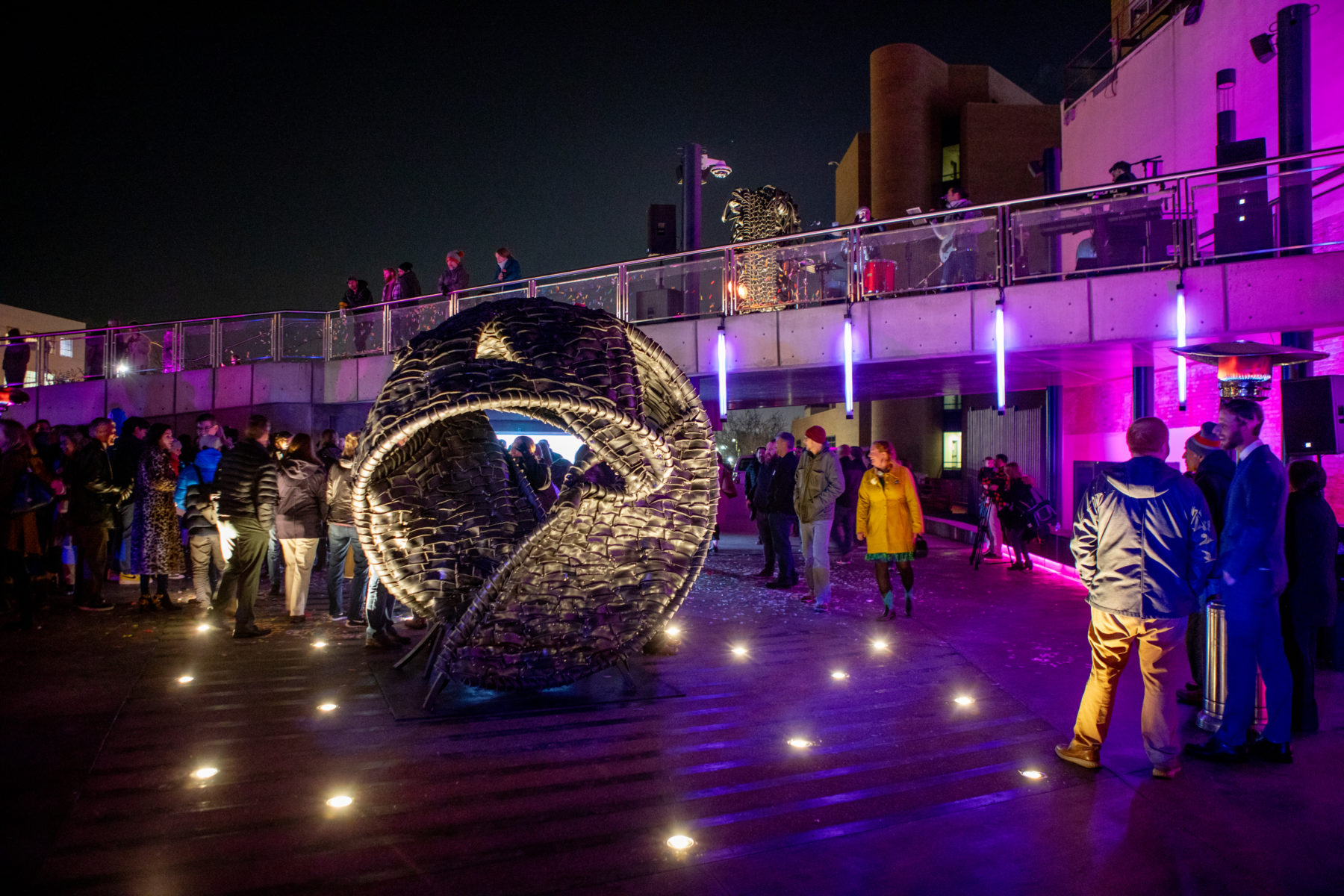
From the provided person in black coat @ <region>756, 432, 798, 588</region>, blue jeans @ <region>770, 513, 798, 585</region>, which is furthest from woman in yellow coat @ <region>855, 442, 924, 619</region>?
blue jeans @ <region>770, 513, 798, 585</region>

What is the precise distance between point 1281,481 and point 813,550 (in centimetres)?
477

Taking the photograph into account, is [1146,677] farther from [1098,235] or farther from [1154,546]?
[1098,235]

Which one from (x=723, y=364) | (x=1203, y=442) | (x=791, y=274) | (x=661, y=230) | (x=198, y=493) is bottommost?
(x=198, y=493)

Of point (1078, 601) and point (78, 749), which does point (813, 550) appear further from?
point (78, 749)

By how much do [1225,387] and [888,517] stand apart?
3334mm

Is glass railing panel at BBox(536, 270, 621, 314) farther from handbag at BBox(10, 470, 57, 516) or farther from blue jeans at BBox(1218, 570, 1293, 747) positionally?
blue jeans at BBox(1218, 570, 1293, 747)

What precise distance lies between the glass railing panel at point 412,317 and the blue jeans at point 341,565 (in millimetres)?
6664

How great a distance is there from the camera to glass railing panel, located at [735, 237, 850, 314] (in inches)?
440

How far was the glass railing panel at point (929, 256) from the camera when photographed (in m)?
10.3

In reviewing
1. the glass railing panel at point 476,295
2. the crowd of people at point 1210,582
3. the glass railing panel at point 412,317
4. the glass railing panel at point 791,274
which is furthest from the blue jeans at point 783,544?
the glass railing panel at point 412,317

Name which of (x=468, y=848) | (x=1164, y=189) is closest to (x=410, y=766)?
(x=468, y=848)

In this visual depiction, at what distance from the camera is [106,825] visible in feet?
10.9

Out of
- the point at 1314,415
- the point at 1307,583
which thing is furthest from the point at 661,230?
the point at 1307,583

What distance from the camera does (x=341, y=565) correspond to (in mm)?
7801
